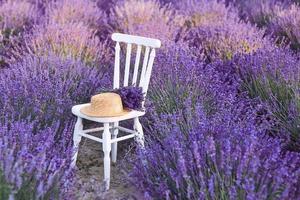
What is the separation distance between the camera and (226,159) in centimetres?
206

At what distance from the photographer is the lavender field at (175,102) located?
1.98 meters

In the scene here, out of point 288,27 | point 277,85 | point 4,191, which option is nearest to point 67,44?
point 277,85

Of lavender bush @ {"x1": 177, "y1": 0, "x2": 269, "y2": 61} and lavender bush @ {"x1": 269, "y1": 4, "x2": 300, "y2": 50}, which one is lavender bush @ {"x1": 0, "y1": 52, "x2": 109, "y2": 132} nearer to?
lavender bush @ {"x1": 177, "y1": 0, "x2": 269, "y2": 61}

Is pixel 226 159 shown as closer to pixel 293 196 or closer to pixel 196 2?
pixel 293 196

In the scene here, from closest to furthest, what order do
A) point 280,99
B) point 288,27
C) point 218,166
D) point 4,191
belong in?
point 4,191 → point 218,166 → point 280,99 → point 288,27

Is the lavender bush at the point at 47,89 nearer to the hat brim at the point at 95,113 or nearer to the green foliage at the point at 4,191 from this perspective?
the hat brim at the point at 95,113

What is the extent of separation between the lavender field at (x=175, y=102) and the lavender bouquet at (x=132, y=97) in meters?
0.13

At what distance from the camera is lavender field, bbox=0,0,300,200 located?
1.98 meters

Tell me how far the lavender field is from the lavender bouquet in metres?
0.13

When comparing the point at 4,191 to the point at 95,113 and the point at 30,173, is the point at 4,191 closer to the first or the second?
the point at 30,173

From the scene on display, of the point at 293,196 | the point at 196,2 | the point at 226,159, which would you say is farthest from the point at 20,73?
the point at 196,2

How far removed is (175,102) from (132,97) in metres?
0.53

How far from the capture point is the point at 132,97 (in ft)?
9.05

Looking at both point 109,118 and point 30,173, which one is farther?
point 109,118
